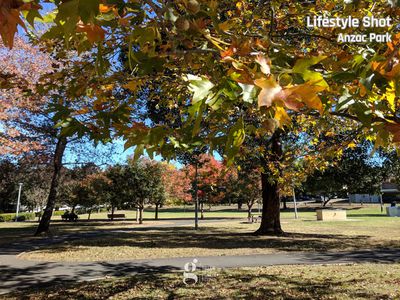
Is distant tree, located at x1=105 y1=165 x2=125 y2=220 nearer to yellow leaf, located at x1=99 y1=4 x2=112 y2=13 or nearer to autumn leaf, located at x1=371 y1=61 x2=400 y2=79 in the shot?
yellow leaf, located at x1=99 y1=4 x2=112 y2=13

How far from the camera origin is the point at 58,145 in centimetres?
2212

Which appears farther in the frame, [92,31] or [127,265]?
[127,265]

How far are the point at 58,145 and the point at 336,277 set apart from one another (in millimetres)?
18502

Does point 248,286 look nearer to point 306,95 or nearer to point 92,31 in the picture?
point 92,31

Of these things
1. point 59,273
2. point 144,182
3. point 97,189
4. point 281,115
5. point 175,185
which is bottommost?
point 59,273

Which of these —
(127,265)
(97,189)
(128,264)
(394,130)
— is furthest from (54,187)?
(394,130)

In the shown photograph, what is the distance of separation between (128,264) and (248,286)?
4.37m

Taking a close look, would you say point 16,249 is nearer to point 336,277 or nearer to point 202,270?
point 202,270

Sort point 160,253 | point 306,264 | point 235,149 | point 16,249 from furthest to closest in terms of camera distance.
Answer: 1. point 16,249
2. point 160,253
3. point 306,264
4. point 235,149

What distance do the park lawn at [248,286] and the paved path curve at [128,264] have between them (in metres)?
0.81

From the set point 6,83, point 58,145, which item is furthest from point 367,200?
point 6,83

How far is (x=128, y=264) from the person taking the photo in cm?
1046

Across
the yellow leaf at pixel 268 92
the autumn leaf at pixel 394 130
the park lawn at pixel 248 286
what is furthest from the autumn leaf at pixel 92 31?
the park lawn at pixel 248 286

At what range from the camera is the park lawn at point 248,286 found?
22.3 feet
